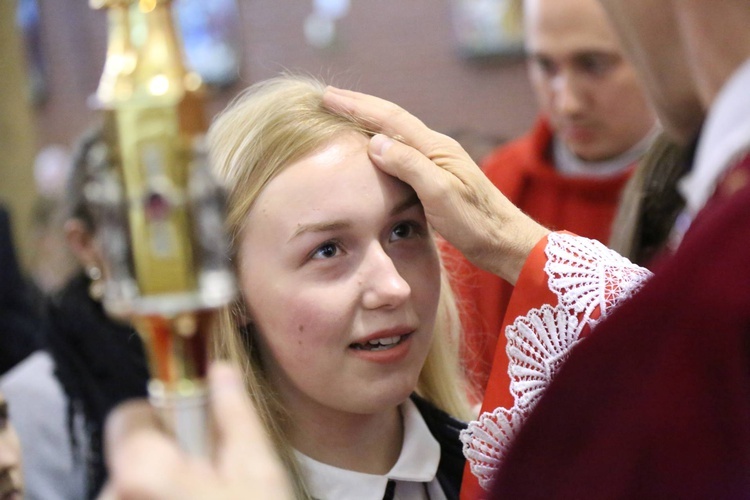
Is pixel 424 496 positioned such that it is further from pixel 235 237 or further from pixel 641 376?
pixel 641 376

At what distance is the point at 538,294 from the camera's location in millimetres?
1196

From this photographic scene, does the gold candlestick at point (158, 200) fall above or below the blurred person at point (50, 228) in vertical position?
above

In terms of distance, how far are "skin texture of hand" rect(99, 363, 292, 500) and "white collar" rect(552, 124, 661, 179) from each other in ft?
5.76

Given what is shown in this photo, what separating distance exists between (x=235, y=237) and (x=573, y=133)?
3.99 ft

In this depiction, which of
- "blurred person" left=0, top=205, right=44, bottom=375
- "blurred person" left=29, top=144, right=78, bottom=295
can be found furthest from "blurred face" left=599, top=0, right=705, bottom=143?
"blurred person" left=0, top=205, right=44, bottom=375

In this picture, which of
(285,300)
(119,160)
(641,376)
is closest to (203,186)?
(119,160)

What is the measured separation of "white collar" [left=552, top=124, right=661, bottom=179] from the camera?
7.50ft

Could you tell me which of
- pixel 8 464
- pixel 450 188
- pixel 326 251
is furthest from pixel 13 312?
pixel 450 188

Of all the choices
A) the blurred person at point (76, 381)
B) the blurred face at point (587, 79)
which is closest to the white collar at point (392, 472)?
the blurred person at point (76, 381)

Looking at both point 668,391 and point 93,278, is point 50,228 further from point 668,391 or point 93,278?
point 668,391

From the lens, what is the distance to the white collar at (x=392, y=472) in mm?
1260

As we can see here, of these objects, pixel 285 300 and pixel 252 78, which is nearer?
pixel 285 300

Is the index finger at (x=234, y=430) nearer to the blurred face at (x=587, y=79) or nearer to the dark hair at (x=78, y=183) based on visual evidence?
the dark hair at (x=78, y=183)

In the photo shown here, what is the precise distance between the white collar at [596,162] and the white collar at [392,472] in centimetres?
114
